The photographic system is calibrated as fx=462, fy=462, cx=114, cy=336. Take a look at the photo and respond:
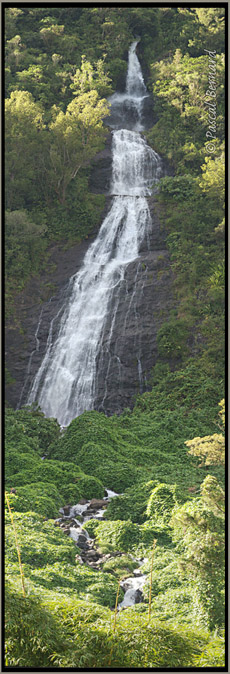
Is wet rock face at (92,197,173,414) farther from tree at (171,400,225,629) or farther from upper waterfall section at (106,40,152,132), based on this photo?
upper waterfall section at (106,40,152,132)

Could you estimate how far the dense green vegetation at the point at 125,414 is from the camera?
3773 mm

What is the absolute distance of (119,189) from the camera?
84.5ft

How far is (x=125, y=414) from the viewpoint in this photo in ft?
51.8

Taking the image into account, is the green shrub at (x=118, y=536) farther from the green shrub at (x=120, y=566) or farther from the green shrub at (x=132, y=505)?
the green shrub at (x=132, y=505)

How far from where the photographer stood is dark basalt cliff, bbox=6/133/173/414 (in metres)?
17.1

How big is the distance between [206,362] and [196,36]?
28298 mm

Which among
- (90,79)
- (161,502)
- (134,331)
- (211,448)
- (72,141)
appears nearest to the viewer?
(211,448)

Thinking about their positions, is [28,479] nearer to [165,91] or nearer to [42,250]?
[42,250]

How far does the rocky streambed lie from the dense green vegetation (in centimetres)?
13

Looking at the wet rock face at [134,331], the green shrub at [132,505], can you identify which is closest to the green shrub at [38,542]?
the green shrub at [132,505]

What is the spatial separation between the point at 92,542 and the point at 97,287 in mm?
13439

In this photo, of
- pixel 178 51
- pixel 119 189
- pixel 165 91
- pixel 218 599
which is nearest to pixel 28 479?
pixel 218 599

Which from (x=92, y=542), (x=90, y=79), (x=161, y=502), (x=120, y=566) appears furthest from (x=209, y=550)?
(x=90, y=79)

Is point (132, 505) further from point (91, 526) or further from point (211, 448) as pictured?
→ point (211, 448)
